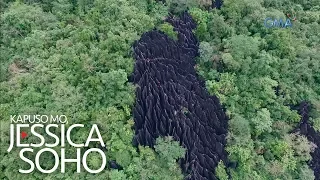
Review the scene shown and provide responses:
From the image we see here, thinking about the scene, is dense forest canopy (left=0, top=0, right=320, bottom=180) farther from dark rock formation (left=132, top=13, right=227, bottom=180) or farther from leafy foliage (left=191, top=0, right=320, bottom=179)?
dark rock formation (left=132, top=13, right=227, bottom=180)

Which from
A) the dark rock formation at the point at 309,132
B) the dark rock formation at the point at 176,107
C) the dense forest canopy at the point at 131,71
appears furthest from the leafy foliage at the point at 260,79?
the dark rock formation at the point at 176,107

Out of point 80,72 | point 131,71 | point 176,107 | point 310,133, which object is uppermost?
point 131,71

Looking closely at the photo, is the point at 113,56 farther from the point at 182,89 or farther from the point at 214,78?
the point at 214,78

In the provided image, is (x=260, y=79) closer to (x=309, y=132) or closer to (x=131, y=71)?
(x=309, y=132)

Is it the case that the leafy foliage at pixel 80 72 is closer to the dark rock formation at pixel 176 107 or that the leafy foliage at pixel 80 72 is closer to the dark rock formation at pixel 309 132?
the dark rock formation at pixel 176 107

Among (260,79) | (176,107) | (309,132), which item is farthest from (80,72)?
(309,132)

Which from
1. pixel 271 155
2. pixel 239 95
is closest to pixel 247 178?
pixel 271 155
